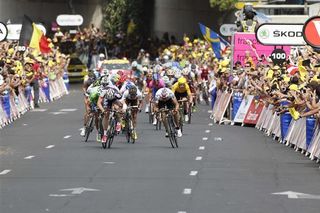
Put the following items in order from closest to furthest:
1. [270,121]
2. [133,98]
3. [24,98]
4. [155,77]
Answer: [133,98], [270,121], [155,77], [24,98]

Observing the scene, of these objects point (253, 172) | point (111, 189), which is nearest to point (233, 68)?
point (253, 172)

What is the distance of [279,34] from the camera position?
24.4 metres

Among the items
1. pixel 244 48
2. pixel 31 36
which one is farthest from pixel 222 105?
pixel 31 36

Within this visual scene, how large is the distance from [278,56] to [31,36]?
1090 cm

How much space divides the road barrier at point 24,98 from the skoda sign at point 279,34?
10.6m

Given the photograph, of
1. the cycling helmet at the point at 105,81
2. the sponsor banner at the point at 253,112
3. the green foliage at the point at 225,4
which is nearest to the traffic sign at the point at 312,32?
the cycling helmet at the point at 105,81

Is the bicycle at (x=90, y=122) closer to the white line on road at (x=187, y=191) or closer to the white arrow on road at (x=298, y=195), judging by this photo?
the white line on road at (x=187, y=191)

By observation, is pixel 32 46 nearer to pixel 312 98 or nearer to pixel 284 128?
pixel 284 128

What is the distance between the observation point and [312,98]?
21.4 meters

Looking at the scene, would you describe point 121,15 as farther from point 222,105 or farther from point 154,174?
point 154,174

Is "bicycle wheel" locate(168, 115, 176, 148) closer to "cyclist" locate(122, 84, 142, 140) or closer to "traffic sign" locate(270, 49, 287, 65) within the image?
"cyclist" locate(122, 84, 142, 140)

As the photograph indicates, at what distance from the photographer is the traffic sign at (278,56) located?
33.5 m

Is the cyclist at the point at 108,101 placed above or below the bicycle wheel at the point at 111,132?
above

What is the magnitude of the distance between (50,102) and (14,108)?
11.3m
